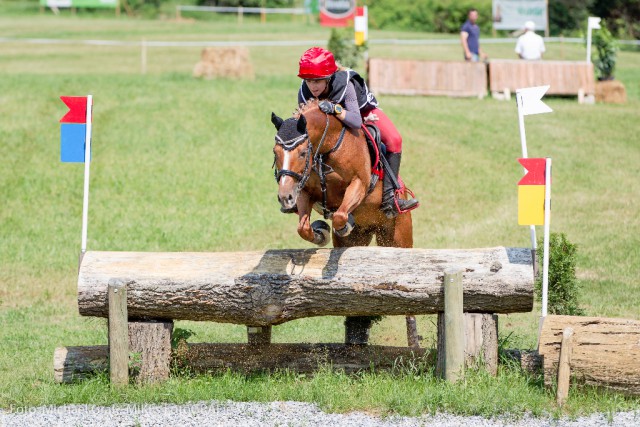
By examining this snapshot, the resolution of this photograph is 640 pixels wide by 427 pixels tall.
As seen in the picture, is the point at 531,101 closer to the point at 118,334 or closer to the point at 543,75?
the point at 118,334

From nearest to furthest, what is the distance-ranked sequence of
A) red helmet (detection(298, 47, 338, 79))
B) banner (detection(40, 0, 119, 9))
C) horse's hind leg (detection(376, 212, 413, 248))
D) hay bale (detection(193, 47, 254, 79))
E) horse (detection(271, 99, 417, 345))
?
horse (detection(271, 99, 417, 345)) → red helmet (detection(298, 47, 338, 79)) → horse's hind leg (detection(376, 212, 413, 248)) → hay bale (detection(193, 47, 254, 79)) → banner (detection(40, 0, 119, 9))

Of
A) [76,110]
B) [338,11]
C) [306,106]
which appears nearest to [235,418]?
[306,106]

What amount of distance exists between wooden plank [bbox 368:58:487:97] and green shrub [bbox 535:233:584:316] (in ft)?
50.2

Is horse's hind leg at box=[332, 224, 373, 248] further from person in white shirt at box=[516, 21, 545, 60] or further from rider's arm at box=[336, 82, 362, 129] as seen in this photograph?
person in white shirt at box=[516, 21, 545, 60]

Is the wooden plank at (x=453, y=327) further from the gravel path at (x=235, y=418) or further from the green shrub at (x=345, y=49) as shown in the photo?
the green shrub at (x=345, y=49)

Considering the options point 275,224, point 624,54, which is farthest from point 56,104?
point 624,54

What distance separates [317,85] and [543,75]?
1762cm

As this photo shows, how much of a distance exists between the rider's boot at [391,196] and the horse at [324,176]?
58mm

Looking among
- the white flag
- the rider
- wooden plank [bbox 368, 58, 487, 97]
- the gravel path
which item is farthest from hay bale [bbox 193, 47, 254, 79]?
the gravel path

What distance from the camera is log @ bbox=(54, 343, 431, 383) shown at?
26.5 ft

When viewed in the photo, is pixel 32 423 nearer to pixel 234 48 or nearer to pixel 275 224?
pixel 275 224

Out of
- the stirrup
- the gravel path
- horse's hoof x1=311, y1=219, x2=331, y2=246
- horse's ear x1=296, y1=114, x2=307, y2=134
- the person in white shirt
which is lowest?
the gravel path

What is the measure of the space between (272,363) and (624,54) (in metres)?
33.4

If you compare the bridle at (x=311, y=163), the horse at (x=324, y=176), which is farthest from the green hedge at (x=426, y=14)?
the bridle at (x=311, y=163)
